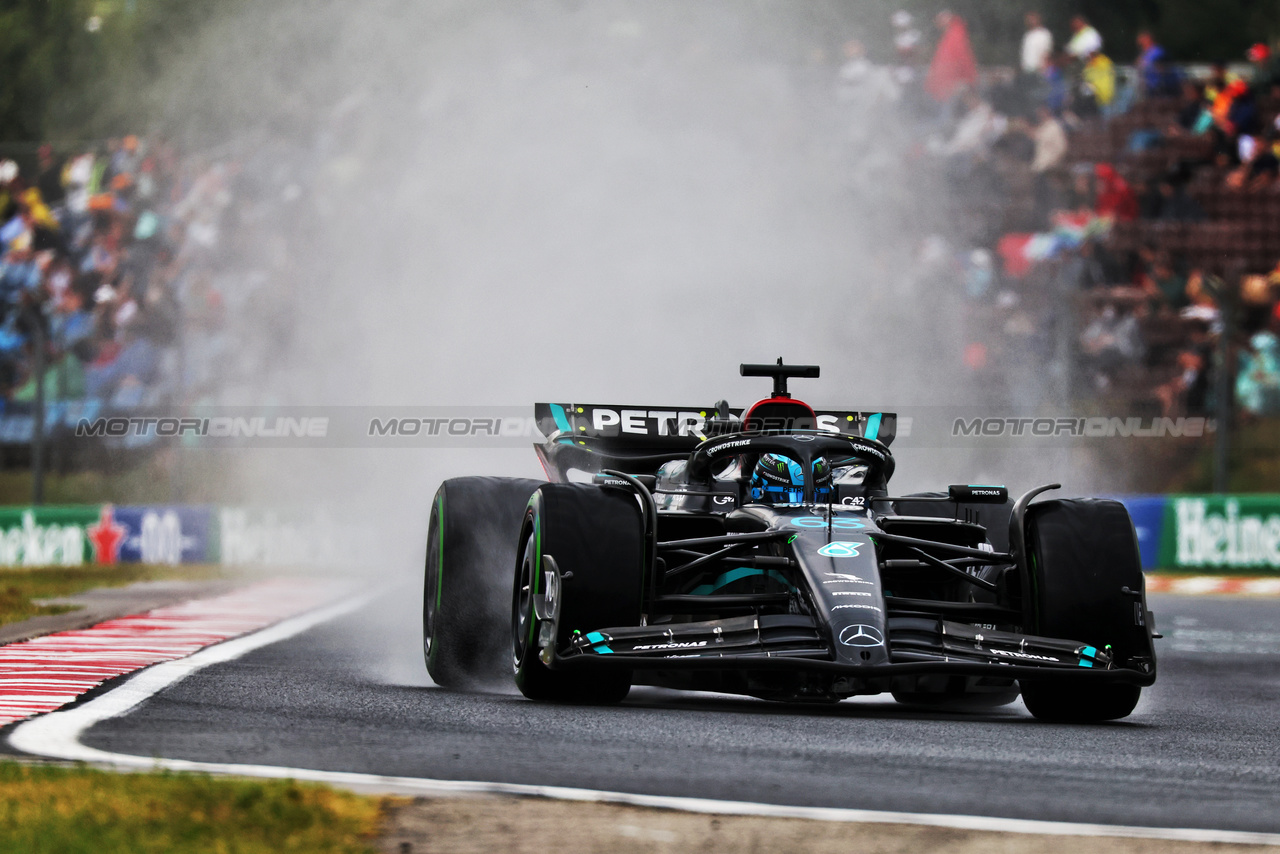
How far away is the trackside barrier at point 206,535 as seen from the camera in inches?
787

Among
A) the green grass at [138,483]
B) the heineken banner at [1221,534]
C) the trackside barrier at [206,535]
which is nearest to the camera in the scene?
the heineken banner at [1221,534]

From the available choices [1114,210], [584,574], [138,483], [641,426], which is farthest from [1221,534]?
[584,574]

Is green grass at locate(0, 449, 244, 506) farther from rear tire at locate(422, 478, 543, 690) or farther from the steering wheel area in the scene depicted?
the steering wheel area

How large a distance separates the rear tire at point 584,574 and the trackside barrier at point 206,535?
1360cm

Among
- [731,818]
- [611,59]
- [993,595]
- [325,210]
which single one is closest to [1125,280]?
[611,59]

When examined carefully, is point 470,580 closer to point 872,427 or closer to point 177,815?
point 872,427

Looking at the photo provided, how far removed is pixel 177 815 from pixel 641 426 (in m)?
6.44

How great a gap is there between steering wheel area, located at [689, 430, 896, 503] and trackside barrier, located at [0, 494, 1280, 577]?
40.8 feet

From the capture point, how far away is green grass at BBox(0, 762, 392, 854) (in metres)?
3.79

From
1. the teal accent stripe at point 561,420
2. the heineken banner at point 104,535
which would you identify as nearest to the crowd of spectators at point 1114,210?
the heineken banner at point 104,535

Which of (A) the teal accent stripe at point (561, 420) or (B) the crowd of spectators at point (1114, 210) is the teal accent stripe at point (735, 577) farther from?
(B) the crowd of spectators at point (1114, 210)

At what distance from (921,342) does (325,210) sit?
9.87m

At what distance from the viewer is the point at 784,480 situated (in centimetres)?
802

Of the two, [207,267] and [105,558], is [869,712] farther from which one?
[207,267]
